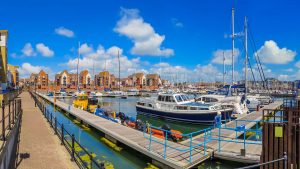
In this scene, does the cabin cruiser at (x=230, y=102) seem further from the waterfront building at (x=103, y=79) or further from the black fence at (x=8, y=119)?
the waterfront building at (x=103, y=79)

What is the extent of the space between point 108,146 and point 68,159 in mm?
6228

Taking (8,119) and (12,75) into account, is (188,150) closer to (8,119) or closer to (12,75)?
(8,119)

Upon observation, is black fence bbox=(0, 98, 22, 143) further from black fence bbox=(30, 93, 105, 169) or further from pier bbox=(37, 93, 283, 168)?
pier bbox=(37, 93, 283, 168)

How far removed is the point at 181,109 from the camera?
28.4 metres

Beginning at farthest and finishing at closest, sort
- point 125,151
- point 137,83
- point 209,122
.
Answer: point 137,83 < point 209,122 < point 125,151

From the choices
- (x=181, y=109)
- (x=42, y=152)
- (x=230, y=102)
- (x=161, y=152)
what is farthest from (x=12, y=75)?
(x=161, y=152)

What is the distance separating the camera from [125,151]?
15703 mm

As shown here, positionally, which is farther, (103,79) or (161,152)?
(103,79)

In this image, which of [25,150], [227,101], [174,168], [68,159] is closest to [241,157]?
[174,168]

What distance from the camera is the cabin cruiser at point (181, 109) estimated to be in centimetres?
2617

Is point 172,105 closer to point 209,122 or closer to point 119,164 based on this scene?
point 209,122

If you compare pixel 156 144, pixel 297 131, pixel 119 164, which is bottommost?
pixel 119 164

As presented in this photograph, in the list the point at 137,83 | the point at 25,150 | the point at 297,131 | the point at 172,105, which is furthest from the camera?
the point at 137,83

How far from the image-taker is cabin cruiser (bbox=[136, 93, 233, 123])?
26.2 metres
